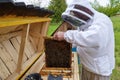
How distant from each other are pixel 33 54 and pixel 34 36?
0.45m

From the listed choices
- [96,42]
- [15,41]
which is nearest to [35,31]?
[15,41]

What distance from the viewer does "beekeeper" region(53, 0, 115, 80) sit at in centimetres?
276

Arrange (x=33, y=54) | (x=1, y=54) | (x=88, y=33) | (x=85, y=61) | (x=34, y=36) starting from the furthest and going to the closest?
(x=34, y=36) → (x=33, y=54) → (x=85, y=61) → (x=1, y=54) → (x=88, y=33)

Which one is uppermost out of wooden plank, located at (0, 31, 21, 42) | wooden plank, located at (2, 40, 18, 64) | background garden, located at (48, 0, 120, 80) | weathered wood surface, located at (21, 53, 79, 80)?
wooden plank, located at (0, 31, 21, 42)

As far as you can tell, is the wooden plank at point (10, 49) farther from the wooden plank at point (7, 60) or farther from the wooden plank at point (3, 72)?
the wooden plank at point (3, 72)

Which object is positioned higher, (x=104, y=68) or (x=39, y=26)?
(x=39, y=26)

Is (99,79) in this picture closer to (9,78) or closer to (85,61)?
(85,61)

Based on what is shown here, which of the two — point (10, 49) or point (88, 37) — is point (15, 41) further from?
point (88, 37)

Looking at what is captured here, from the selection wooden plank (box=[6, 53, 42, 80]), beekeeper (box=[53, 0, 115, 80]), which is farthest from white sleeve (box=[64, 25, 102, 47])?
wooden plank (box=[6, 53, 42, 80])

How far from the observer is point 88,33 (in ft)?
8.97

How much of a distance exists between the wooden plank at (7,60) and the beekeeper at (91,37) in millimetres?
612

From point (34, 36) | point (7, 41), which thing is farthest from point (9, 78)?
point (34, 36)

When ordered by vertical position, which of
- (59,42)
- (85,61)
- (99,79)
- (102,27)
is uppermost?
(102,27)

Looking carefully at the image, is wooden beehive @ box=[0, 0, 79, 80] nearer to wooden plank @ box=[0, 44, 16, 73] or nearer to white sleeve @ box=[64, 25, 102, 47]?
wooden plank @ box=[0, 44, 16, 73]
